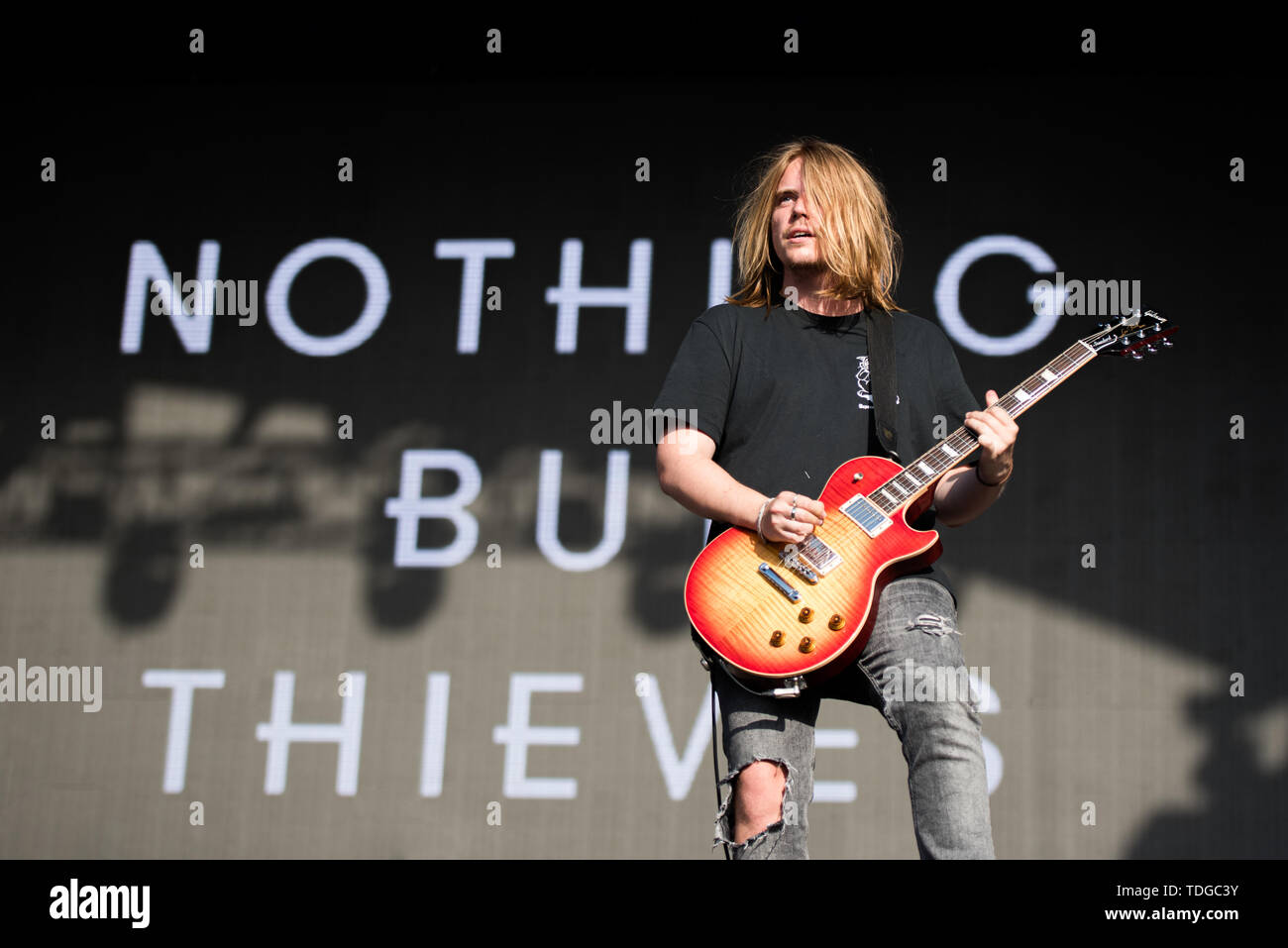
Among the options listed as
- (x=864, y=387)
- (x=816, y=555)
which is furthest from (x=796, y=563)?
Answer: (x=864, y=387)

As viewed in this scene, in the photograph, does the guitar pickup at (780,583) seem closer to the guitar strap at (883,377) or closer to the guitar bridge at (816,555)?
the guitar bridge at (816,555)

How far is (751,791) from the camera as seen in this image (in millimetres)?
2053

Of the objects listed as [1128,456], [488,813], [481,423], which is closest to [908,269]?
[1128,456]

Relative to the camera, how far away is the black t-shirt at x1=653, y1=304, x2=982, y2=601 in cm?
230

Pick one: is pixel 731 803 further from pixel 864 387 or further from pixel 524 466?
pixel 524 466

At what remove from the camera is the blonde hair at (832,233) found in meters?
2.37

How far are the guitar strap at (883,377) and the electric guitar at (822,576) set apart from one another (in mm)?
46

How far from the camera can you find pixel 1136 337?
256cm

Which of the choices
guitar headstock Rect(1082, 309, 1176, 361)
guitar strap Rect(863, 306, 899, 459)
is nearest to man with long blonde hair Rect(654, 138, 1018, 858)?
guitar strap Rect(863, 306, 899, 459)

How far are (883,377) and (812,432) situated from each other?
160mm

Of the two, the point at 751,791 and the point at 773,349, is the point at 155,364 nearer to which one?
the point at 773,349

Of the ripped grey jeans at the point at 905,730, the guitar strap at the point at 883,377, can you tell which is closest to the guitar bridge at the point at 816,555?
the ripped grey jeans at the point at 905,730

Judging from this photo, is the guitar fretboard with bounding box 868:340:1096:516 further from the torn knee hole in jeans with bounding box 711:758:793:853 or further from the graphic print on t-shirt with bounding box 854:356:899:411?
the torn knee hole in jeans with bounding box 711:758:793:853

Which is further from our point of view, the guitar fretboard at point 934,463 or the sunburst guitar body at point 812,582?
the guitar fretboard at point 934,463
